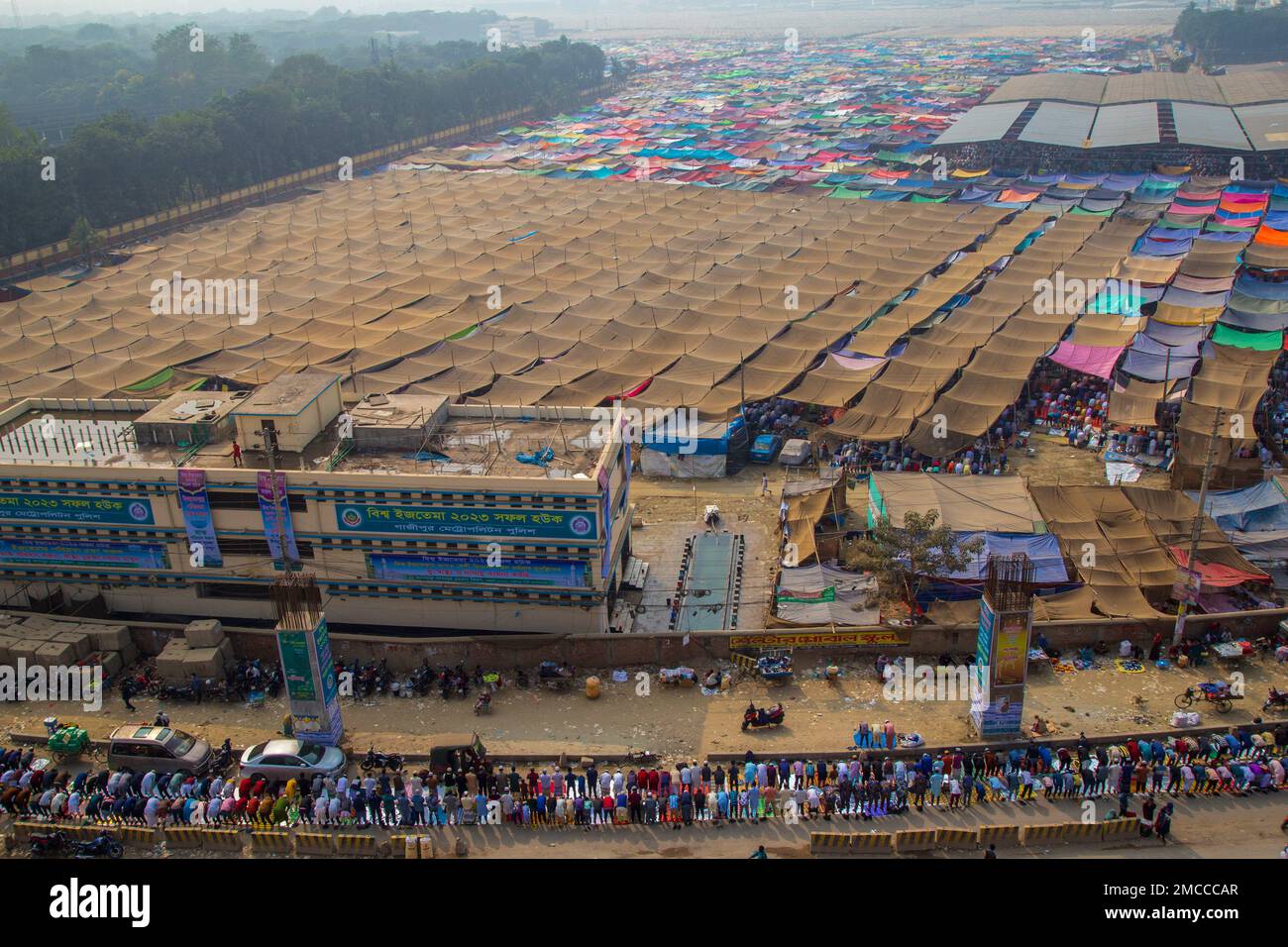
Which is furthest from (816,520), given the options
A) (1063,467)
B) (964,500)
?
(1063,467)

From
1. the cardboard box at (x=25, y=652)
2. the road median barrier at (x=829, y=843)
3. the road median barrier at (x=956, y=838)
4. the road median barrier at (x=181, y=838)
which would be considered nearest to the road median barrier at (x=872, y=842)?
the road median barrier at (x=829, y=843)

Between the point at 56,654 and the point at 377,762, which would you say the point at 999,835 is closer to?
the point at 377,762

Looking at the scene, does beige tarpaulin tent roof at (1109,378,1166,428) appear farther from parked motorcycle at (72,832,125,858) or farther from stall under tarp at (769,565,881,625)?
parked motorcycle at (72,832,125,858)

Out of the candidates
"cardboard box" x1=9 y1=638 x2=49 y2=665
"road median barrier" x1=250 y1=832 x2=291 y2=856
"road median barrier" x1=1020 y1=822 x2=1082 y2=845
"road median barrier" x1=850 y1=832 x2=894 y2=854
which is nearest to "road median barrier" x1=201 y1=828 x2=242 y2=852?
"road median barrier" x1=250 y1=832 x2=291 y2=856

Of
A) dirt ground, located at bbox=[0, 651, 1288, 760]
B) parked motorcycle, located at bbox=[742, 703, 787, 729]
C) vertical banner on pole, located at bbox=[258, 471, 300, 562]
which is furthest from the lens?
vertical banner on pole, located at bbox=[258, 471, 300, 562]

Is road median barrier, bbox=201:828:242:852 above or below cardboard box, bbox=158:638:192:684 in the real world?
below

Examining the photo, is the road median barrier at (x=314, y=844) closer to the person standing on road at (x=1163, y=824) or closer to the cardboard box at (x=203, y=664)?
the cardboard box at (x=203, y=664)
